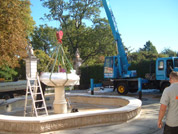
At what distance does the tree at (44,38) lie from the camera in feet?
133

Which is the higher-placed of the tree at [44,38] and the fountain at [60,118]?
the tree at [44,38]

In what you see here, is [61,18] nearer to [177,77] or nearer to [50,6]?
[50,6]

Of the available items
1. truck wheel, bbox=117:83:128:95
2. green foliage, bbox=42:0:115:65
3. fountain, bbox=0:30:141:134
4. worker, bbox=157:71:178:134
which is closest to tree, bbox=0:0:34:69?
truck wheel, bbox=117:83:128:95

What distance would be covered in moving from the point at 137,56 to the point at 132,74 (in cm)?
3075

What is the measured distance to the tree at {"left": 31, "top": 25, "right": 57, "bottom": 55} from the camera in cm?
4047

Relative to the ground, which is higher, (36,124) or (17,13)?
(17,13)

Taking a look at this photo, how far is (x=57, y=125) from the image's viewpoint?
6.05m

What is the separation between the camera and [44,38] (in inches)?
1607

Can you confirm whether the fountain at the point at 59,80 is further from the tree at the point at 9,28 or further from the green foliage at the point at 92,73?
the green foliage at the point at 92,73

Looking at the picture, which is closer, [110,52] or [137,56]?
[110,52]

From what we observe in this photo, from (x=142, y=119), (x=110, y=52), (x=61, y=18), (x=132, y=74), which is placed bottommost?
(x=142, y=119)

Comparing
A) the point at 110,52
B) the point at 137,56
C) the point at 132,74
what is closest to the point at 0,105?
the point at 132,74

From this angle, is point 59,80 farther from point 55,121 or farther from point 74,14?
point 74,14

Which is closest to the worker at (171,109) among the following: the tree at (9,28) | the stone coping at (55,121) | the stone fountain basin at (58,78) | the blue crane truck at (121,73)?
the stone coping at (55,121)
